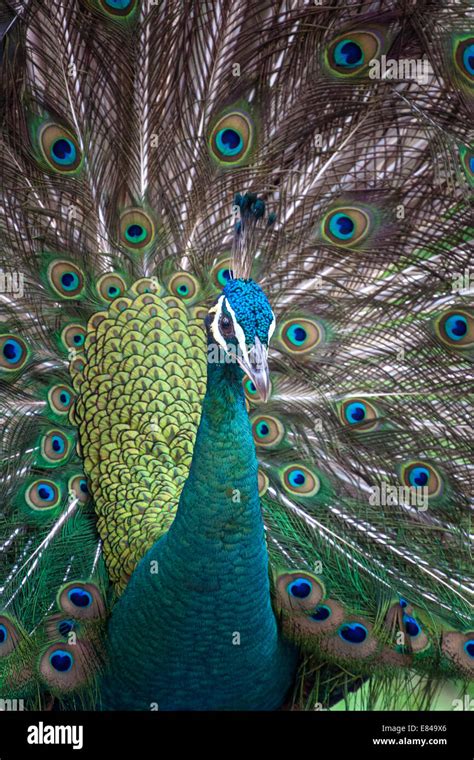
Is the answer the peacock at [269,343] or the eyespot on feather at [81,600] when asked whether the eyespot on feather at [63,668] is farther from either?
the eyespot on feather at [81,600]

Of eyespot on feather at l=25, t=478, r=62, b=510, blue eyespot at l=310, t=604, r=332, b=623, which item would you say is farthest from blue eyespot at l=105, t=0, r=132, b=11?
blue eyespot at l=310, t=604, r=332, b=623

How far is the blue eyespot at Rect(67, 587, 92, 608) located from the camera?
2.75 metres

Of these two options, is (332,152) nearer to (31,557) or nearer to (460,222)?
(460,222)

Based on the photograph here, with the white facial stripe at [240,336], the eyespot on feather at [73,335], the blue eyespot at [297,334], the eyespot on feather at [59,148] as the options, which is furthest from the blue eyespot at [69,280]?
the white facial stripe at [240,336]

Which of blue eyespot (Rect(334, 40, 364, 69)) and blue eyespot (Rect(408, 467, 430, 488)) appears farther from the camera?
blue eyespot (Rect(408, 467, 430, 488))

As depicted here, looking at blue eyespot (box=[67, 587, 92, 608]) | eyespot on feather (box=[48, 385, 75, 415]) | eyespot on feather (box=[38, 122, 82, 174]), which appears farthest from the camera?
eyespot on feather (box=[48, 385, 75, 415])

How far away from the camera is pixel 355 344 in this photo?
2988 mm

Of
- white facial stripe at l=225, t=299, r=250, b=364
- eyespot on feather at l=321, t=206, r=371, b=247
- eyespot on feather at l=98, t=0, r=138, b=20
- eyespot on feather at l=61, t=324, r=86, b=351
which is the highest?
eyespot on feather at l=98, t=0, r=138, b=20

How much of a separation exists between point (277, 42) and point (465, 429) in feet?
4.62

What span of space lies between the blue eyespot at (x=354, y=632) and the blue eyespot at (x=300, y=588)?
0.51 ft

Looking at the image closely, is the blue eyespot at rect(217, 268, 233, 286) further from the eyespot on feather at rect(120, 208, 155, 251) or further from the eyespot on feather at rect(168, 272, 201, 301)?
the eyespot on feather at rect(120, 208, 155, 251)

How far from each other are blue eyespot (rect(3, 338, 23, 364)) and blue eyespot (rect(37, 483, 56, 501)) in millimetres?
450

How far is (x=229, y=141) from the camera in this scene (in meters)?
2.94

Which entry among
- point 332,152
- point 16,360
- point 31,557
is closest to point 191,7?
point 332,152
